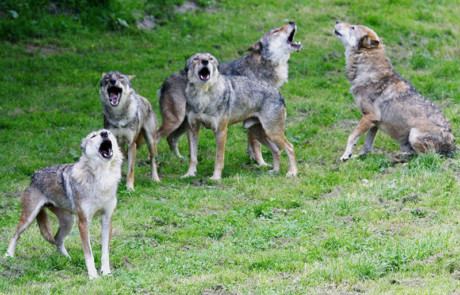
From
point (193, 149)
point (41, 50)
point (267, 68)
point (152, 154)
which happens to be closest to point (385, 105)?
point (267, 68)

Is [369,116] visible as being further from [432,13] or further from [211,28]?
[432,13]

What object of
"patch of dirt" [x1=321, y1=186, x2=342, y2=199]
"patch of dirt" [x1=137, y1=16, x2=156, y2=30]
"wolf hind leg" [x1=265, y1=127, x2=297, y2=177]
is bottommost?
"patch of dirt" [x1=321, y1=186, x2=342, y2=199]

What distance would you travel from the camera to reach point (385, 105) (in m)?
11.6

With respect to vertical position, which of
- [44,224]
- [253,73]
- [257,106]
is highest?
[253,73]

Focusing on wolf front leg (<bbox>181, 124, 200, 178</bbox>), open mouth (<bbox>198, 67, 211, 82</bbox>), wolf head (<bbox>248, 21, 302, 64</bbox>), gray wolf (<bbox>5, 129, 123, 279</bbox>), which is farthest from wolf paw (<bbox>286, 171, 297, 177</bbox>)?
gray wolf (<bbox>5, 129, 123, 279</bbox>)

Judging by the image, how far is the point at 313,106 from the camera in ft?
47.8

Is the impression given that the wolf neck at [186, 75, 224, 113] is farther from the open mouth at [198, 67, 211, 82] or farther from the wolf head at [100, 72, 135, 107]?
the wolf head at [100, 72, 135, 107]

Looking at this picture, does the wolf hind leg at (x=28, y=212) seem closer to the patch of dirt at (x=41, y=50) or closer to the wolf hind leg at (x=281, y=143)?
the wolf hind leg at (x=281, y=143)

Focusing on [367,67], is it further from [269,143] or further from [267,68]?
[269,143]

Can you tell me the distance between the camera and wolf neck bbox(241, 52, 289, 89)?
493 inches

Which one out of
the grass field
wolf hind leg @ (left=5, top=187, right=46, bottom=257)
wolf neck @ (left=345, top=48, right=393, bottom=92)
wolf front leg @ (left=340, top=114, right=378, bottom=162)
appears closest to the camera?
the grass field

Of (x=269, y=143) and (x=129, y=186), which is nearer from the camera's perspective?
(x=129, y=186)

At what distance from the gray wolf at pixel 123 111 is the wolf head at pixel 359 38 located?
3.97 m

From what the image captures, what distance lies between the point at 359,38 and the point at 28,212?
7.00m
